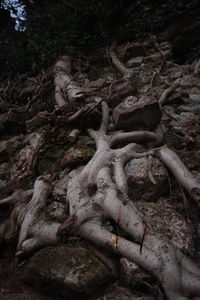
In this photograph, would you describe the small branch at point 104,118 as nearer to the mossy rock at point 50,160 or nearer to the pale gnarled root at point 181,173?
the mossy rock at point 50,160

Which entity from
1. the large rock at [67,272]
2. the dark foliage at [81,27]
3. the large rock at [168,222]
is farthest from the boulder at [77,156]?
the dark foliage at [81,27]

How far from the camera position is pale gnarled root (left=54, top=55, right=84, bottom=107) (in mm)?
4250

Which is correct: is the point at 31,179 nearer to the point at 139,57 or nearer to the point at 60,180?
the point at 60,180

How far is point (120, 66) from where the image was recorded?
5395mm

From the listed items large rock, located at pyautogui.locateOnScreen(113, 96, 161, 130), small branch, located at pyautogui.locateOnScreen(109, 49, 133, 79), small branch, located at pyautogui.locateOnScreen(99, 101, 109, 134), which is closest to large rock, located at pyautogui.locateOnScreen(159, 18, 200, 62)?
small branch, located at pyautogui.locateOnScreen(109, 49, 133, 79)

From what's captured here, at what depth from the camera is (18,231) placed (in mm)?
2293

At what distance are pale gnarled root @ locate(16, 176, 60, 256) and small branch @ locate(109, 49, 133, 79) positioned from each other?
321cm

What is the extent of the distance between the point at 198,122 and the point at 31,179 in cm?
213

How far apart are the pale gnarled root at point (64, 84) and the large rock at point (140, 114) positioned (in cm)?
92

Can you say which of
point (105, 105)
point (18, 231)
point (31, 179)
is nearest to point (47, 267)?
point (18, 231)

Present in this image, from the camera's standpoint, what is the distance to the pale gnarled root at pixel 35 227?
2.09 metres

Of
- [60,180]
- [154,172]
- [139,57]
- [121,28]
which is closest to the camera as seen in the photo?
[154,172]

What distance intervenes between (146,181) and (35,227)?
100cm

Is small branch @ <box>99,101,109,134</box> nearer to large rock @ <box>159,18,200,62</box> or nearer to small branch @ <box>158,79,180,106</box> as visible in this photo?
small branch @ <box>158,79,180,106</box>
